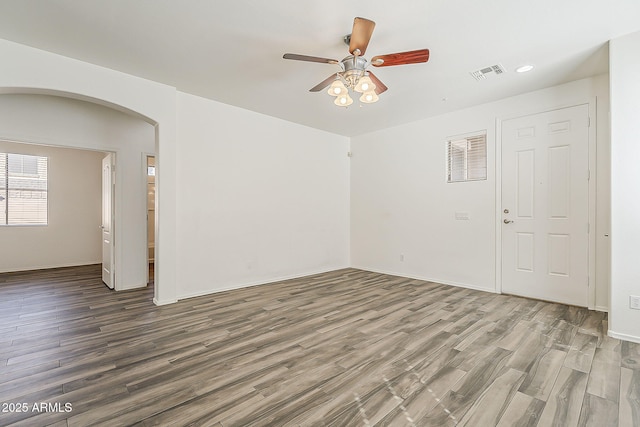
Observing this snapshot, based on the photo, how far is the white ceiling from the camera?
2.29 metres

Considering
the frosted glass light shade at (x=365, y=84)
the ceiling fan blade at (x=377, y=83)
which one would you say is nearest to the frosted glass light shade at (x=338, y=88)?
the frosted glass light shade at (x=365, y=84)

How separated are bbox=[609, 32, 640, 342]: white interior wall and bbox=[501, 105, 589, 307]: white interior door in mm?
875

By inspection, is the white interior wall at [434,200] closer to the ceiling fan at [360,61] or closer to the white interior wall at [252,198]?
the white interior wall at [252,198]

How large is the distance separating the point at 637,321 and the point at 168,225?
17.0 feet

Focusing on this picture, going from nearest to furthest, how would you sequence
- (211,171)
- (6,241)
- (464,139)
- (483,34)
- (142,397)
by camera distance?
(142,397), (483,34), (211,171), (464,139), (6,241)

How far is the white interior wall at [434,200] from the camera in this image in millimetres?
3703

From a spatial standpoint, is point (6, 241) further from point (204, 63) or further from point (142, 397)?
point (142, 397)

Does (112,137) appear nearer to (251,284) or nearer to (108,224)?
(108,224)

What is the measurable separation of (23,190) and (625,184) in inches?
386

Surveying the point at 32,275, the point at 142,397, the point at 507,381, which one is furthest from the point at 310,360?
the point at 32,275

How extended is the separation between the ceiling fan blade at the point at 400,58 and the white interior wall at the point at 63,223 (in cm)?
724

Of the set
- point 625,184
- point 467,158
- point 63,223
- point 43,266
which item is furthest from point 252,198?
point 43,266

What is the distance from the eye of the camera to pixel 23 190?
239 inches

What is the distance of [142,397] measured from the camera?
186cm
